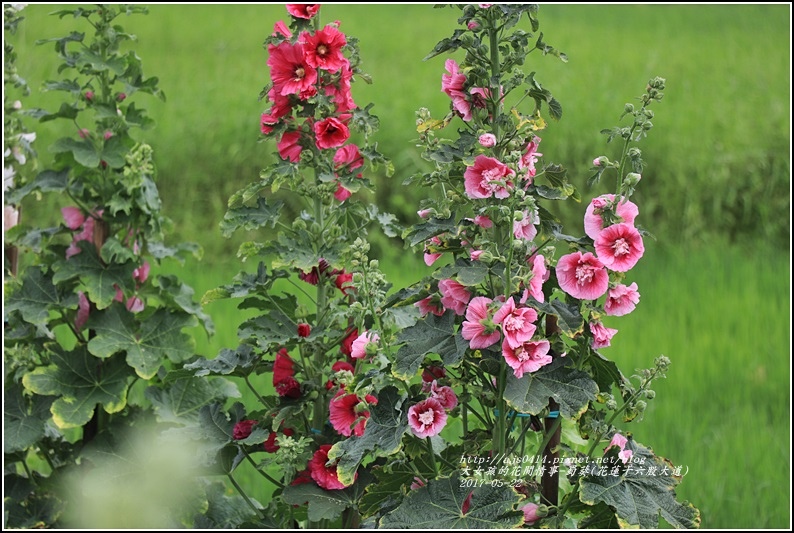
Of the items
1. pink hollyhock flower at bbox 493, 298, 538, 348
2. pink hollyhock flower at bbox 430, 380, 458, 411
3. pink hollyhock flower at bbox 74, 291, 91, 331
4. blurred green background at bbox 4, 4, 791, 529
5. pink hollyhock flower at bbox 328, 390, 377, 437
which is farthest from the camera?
blurred green background at bbox 4, 4, 791, 529

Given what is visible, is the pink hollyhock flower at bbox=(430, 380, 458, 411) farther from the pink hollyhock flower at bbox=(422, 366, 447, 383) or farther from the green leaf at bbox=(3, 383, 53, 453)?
the green leaf at bbox=(3, 383, 53, 453)

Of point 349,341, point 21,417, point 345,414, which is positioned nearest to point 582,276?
point 345,414

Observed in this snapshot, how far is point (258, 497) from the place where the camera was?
246cm

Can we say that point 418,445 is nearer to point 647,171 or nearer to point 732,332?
point 732,332

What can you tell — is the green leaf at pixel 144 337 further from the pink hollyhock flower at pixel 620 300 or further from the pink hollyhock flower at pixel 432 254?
the pink hollyhock flower at pixel 620 300

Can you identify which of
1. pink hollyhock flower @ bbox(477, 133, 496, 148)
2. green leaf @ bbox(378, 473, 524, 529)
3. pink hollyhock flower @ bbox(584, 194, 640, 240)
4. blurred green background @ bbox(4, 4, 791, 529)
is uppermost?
pink hollyhock flower @ bbox(477, 133, 496, 148)

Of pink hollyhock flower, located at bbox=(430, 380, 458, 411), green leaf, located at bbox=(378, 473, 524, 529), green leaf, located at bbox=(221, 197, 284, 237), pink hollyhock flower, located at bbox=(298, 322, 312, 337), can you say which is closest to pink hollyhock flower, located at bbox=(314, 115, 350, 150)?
green leaf, located at bbox=(221, 197, 284, 237)

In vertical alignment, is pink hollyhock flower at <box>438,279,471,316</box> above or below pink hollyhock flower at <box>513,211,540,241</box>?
below

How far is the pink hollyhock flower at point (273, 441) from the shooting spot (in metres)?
1.70

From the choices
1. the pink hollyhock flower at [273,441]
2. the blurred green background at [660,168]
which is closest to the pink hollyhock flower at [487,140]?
the pink hollyhock flower at [273,441]

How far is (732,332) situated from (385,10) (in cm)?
702

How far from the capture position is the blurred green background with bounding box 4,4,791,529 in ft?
9.96

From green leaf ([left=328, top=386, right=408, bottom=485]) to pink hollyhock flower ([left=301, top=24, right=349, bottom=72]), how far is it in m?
0.58

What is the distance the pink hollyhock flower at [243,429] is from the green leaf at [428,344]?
1.53ft
